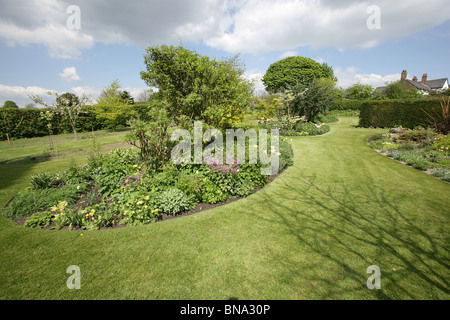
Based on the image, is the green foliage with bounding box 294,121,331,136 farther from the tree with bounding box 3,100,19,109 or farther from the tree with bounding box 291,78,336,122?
the tree with bounding box 3,100,19,109

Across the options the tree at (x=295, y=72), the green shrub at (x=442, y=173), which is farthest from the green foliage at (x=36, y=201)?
the tree at (x=295, y=72)

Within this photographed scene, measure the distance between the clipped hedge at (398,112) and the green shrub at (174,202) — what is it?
1869 centimetres

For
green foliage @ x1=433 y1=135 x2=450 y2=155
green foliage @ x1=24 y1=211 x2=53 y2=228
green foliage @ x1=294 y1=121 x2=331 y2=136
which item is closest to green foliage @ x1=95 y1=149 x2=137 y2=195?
green foliage @ x1=24 y1=211 x2=53 y2=228

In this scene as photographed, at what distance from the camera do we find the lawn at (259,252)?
266 cm

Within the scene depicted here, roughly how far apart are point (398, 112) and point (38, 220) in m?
22.5

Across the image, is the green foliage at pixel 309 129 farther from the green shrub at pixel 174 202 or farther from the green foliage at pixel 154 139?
the green shrub at pixel 174 202

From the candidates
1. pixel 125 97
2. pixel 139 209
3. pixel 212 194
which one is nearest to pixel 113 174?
pixel 139 209

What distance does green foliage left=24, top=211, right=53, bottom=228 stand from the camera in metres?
4.05

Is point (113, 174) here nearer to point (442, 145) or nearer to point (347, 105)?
point (442, 145)

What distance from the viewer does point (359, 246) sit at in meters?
3.45

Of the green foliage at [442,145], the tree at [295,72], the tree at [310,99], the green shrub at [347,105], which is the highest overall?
the tree at [295,72]

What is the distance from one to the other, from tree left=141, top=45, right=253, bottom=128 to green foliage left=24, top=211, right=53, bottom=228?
4.80 meters
